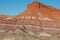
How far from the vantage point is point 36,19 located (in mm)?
47625

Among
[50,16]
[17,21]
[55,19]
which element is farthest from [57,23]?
[17,21]

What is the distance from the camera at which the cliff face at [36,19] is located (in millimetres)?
41062

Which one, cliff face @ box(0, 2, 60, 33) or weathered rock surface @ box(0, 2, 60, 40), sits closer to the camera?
weathered rock surface @ box(0, 2, 60, 40)

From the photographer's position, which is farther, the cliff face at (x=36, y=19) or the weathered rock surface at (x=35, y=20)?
the cliff face at (x=36, y=19)

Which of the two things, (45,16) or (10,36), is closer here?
(10,36)

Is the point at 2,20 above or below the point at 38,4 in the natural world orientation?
below

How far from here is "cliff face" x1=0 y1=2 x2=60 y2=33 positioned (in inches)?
1617

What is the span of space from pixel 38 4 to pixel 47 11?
3.37 meters

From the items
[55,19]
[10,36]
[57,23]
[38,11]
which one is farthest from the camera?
[38,11]

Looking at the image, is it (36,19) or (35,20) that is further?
(36,19)

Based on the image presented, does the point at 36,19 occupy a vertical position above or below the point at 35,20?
above

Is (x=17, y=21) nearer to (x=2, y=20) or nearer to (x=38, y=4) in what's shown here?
(x=2, y=20)

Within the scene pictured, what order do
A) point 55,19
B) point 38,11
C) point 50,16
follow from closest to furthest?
point 55,19 < point 50,16 < point 38,11

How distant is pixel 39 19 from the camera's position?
156 ft
